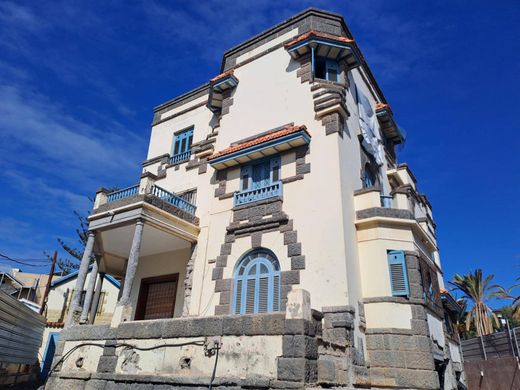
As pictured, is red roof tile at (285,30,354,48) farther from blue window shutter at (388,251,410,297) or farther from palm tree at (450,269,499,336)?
palm tree at (450,269,499,336)

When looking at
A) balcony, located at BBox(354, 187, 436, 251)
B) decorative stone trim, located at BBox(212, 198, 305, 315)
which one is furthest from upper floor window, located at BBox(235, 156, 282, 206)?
balcony, located at BBox(354, 187, 436, 251)

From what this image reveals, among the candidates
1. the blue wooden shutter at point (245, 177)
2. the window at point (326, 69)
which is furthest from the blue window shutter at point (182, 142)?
the window at point (326, 69)

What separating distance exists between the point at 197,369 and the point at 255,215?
5688 mm

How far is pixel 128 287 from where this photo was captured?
429 inches

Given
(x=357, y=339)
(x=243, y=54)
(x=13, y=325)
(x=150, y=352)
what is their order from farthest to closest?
(x=243, y=54), (x=13, y=325), (x=357, y=339), (x=150, y=352)

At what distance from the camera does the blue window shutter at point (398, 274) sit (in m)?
10.3

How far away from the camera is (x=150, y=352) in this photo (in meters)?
8.16

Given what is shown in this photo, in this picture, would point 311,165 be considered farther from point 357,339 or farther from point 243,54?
point 243,54

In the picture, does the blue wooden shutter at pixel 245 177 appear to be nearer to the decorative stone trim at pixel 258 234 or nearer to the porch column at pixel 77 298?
the decorative stone trim at pixel 258 234

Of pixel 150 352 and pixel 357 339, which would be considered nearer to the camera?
pixel 150 352

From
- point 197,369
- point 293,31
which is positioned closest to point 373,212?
point 197,369

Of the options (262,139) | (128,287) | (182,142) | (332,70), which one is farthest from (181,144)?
(128,287)

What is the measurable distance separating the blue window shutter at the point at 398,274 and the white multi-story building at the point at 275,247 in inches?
1.5

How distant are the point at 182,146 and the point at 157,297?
21.8ft
